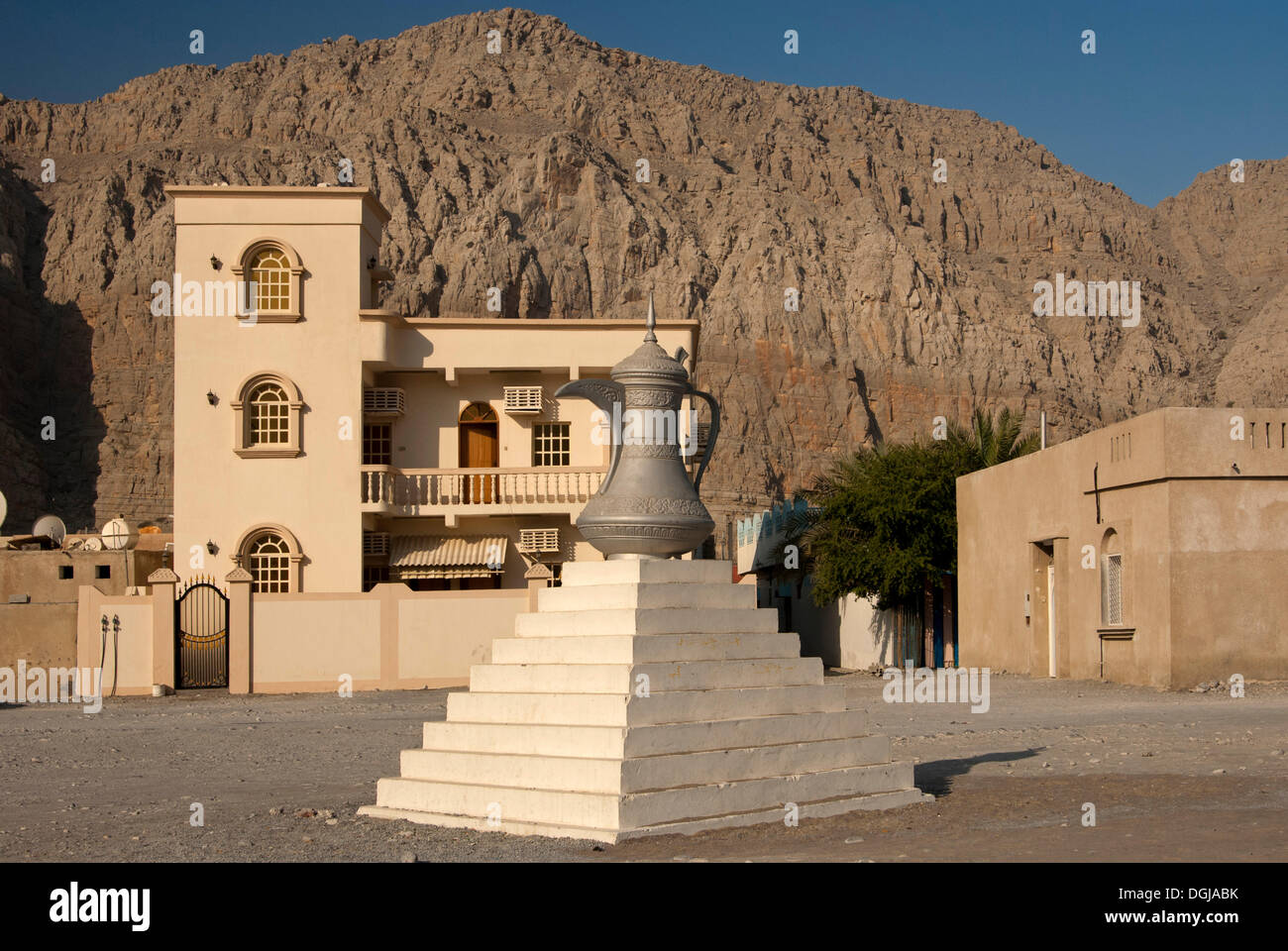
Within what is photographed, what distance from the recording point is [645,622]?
9.27m

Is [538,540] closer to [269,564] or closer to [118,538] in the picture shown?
[269,564]

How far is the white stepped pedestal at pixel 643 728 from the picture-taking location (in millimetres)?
8742

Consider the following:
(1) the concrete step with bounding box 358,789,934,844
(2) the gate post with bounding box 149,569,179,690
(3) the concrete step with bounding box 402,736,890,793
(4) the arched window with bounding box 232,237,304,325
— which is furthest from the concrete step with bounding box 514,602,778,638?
(4) the arched window with bounding box 232,237,304,325

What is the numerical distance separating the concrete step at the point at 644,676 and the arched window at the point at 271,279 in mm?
20295

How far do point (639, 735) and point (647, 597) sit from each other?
1080mm

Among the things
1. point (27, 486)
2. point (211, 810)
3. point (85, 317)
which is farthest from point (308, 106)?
point (211, 810)

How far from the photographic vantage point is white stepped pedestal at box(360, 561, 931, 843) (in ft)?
28.7

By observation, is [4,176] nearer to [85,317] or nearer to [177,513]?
[85,317]

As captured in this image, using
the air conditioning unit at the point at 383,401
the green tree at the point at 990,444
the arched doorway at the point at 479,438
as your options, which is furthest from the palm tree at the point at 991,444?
the air conditioning unit at the point at 383,401

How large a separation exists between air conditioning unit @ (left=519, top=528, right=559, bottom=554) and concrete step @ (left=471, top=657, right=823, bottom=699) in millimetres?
18686

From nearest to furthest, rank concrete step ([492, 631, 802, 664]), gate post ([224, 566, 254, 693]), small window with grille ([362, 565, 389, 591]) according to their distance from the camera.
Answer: concrete step ([492, 631, 802, 664]) < gate post ([224, 566, 254, 693]) < small window with grille ([362, 565, 389, 591])

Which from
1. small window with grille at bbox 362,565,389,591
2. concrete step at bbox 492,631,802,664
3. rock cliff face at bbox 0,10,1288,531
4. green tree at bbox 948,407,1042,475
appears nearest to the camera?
concrete step at bbox 492,631,802,664

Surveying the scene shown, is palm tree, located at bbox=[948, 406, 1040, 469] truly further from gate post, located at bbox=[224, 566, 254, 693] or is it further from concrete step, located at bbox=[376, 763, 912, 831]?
concrete step, located at bbox=[376, 763, 912, 831]

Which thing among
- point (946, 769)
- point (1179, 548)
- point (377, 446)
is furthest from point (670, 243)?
point (946, 769)
